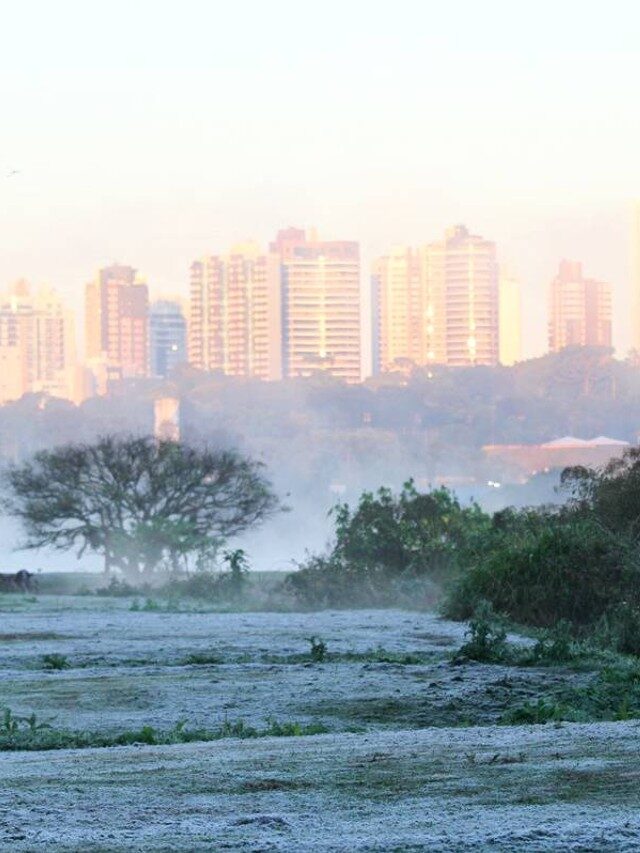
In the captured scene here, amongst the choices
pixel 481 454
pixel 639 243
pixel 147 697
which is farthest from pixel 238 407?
pixel 147 697

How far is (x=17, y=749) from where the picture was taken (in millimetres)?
12617

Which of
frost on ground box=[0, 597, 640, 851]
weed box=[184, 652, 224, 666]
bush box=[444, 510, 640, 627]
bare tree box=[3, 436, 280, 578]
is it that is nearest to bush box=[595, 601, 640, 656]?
bush box=[444, 510, 640, 627]

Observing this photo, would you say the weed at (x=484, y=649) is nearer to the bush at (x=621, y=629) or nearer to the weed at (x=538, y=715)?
the bush at (x=621, y=629)

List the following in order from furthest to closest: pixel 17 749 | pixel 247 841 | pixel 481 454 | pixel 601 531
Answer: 1. pixel 481 454
2. pixel 601 531
3. pixel 17 749
4. pixel 247 841

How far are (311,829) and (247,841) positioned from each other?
36 centimetres

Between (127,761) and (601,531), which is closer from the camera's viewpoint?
(127,761)

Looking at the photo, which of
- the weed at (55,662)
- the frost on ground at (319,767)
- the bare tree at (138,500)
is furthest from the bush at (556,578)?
the bare tree at (138,500)

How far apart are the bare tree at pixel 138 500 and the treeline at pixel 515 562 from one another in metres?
10.1

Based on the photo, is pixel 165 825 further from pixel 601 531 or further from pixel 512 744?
pixel 601 531

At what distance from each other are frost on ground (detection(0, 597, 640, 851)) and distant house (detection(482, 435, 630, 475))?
337 ft

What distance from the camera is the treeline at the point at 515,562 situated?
975 inches

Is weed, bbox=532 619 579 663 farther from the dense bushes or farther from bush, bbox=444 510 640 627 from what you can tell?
the dense bushes

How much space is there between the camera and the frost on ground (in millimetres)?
8695

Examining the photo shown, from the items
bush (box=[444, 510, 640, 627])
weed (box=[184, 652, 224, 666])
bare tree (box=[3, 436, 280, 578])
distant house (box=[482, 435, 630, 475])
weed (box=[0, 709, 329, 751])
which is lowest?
weed (box=[0, 709, 329, 751])
